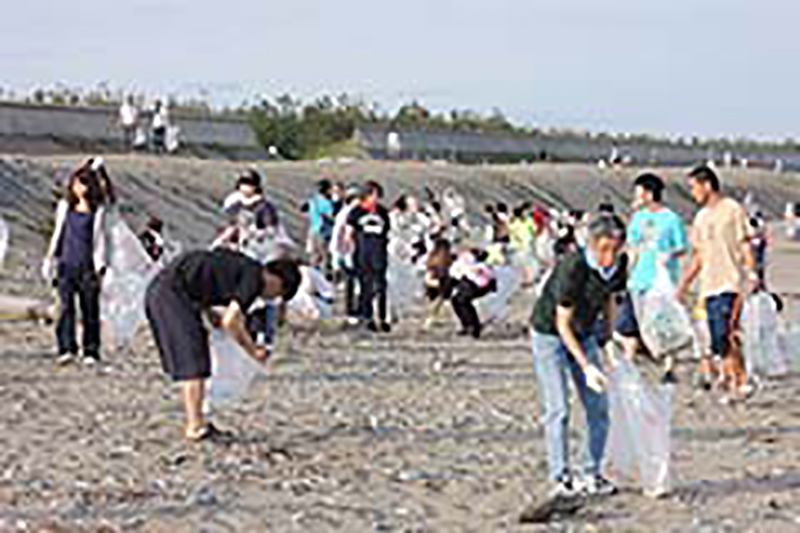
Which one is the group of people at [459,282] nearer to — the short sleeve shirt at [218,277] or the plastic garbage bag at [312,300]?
the short sleeve shirt at [218,277]

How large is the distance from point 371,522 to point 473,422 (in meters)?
3.14

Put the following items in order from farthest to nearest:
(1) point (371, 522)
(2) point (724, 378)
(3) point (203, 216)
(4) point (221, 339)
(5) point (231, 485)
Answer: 1. (3) point (203, 216)
2. (2) point (724, 378)
3. (4) point (221, 339)
4. (5) point (231, 485)
5. (1) point (371, 522)

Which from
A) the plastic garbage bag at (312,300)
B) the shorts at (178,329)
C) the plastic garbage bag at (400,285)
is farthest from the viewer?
the plastic garbage bag at (400,285)

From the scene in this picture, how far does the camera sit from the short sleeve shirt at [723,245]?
1091 cm

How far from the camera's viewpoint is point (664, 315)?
11.6 metres

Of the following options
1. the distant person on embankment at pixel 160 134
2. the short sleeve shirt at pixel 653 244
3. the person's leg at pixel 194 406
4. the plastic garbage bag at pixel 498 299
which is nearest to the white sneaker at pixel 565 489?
the person's leg at pixel 194 406

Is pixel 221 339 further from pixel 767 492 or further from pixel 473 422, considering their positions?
pixel 767 492

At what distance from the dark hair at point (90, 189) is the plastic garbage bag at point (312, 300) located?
4237 mm

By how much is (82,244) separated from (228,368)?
10.9 feet

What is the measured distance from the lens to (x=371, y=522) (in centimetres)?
739

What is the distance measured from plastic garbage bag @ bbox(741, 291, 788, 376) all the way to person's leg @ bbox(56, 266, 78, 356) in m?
5.49

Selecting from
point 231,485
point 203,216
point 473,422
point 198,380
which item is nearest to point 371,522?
point 231,485

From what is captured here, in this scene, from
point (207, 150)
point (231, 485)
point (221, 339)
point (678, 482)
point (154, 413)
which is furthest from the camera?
point (207, 150)

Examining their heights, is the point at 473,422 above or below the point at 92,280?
below
